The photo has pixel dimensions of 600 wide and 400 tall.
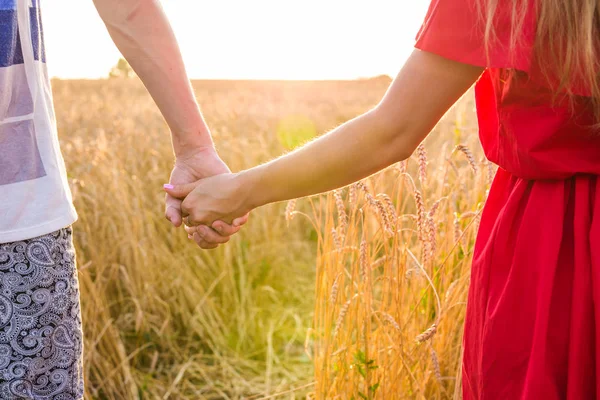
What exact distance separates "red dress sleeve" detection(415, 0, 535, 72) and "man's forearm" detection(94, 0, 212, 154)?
2.53 ft

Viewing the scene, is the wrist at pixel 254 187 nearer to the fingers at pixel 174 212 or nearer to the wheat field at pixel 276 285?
the wheat field at pixel 276 285

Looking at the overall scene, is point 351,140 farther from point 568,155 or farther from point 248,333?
point 248,333

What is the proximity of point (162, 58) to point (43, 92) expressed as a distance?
0.47 m

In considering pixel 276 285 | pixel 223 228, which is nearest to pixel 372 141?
pixel 223 228

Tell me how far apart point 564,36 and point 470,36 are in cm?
12

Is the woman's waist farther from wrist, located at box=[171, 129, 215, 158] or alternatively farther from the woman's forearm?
wrist, located at box=[171, 129, 215, 158]

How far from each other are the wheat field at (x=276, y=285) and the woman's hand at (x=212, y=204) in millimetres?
206

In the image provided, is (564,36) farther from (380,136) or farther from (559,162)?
(380,136)

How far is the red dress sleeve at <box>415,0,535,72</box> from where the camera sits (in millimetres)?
816

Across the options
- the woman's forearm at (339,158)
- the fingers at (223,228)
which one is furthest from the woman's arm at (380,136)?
the fingers at (223,228)

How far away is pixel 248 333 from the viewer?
10.2 ft

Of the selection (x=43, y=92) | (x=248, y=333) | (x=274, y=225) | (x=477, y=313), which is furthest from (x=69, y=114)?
(x=477, y=313)

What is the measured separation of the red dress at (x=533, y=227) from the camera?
0.85 m

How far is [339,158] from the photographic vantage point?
105cm
